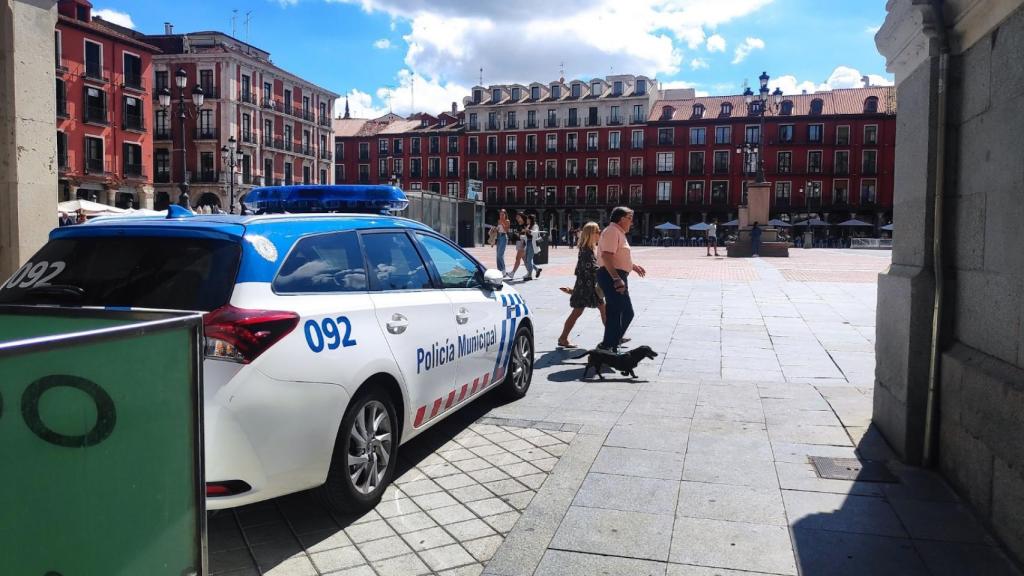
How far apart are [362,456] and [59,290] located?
159 centimetres

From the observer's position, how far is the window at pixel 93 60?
1736 inches

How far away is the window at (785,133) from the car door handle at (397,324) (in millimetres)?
70211

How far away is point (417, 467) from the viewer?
462cm

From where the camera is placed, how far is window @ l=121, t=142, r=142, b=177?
155ft

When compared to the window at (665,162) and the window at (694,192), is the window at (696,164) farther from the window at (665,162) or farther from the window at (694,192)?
the window at (665,162)

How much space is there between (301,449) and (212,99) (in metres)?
61.5

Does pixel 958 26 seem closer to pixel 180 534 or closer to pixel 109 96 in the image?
pixel 180 534

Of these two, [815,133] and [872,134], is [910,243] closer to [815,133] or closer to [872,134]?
[815,133]

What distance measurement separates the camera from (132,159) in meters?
47.9

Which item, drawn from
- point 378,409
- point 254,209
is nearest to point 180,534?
point 378,409

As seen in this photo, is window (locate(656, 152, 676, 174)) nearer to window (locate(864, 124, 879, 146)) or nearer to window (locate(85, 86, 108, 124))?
window (locate(864, 124, 879, 146))

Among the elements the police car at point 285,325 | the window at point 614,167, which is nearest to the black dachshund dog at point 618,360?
the police car at point 285,325

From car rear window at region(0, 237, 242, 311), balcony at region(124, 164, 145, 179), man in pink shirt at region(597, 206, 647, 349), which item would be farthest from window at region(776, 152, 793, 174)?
car rear window at region(0, 237, 242, 311)

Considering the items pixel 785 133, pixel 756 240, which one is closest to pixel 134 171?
pixel 756 240
